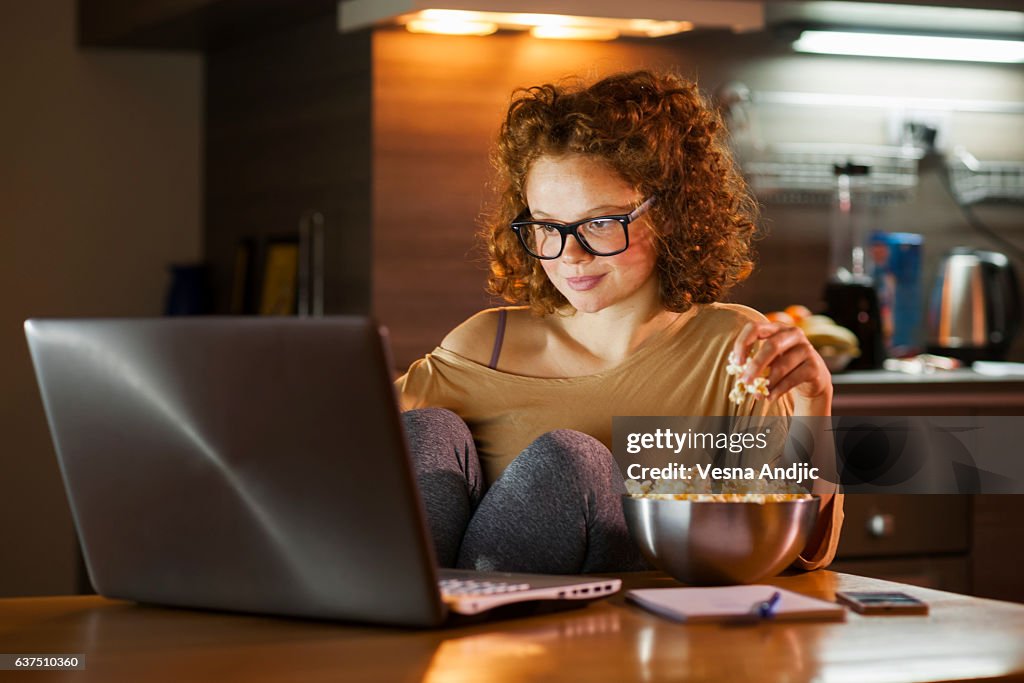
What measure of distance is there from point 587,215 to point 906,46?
203 centimetres

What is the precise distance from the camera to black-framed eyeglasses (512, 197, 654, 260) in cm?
175

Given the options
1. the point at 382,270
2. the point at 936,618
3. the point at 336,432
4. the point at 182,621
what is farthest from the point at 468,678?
the point at 382,270

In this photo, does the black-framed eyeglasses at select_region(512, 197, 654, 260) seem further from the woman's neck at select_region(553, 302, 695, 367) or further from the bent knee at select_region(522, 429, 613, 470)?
the bent knee at select_region(522, 429, 613, 470)

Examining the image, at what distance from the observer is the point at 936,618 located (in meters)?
1.15

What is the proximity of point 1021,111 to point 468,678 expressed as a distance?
10.8ft

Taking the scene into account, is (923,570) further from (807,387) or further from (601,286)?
(807,387)

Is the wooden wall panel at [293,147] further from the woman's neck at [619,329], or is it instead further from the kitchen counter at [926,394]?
the woman's neck at [619,329]

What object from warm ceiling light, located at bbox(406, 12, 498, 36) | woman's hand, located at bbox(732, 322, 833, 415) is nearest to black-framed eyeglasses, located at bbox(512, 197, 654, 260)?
woman's hand, located at bbox(732, 322, 833, 415)

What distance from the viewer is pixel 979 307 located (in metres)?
3.45

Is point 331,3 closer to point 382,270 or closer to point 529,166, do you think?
point 382,270

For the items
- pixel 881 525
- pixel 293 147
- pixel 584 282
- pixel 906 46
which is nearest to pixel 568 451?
pixel 584 282

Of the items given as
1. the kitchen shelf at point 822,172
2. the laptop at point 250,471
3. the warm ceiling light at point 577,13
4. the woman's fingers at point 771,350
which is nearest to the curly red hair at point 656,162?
the woman's fingers at point 771,350

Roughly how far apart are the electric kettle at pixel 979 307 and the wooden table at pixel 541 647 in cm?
238

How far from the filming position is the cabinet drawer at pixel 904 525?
307 centimetres
